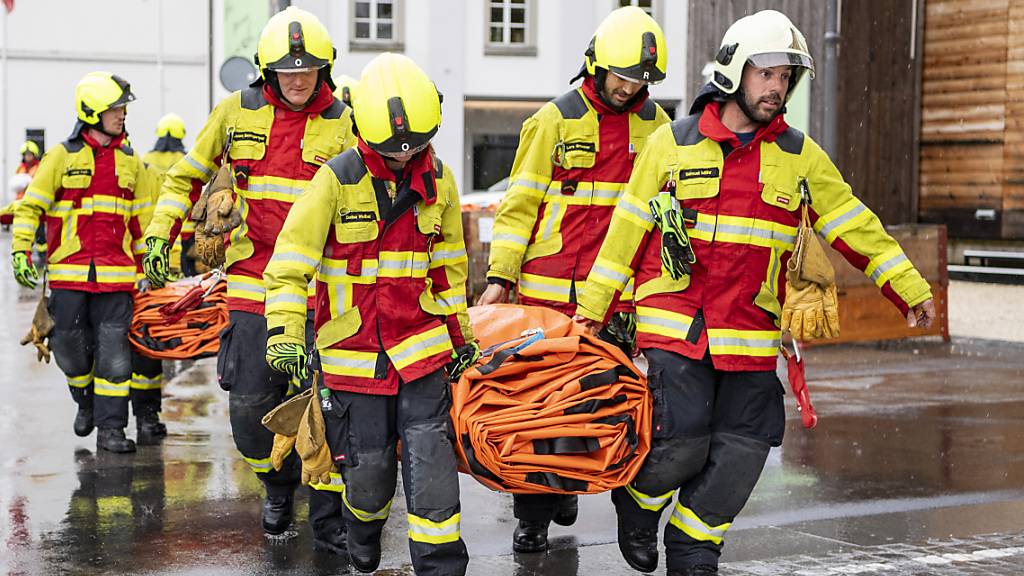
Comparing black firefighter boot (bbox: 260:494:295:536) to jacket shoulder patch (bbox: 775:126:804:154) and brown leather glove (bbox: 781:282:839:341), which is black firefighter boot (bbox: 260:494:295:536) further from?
jacket shoulder patch (bbox: 775:126:804:154)

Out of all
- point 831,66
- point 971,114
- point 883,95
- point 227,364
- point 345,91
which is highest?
point 883,95

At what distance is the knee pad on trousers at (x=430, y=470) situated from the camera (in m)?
4.87

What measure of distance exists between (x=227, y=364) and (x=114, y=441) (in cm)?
242

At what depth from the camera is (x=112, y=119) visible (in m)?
8.39

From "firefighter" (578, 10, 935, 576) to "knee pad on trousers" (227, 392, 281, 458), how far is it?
1693 mm

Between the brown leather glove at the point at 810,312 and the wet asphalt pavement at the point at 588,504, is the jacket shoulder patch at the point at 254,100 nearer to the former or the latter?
the wet asphalt pavement at the point at 588,504

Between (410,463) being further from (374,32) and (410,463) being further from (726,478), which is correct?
(374,32)

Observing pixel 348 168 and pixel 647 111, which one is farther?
pixel 647 111

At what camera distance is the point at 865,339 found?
13.2 m

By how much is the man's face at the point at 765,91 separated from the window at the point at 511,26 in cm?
2214

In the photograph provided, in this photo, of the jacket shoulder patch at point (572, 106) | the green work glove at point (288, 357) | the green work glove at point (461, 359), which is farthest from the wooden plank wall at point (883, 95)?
the green work glove at point (288, 357)

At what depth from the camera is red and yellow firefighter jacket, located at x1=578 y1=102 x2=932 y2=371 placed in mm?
5070

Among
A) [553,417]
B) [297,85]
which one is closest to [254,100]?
[297,85]

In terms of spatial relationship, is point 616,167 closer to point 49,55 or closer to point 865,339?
point 865,339
